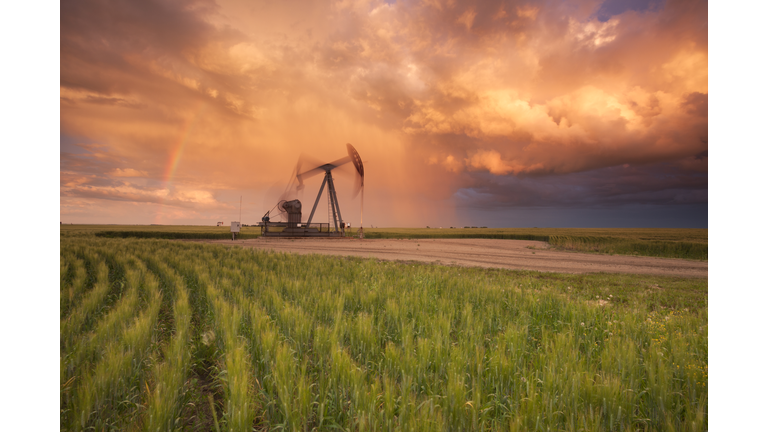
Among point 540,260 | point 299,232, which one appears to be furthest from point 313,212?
point 540,260

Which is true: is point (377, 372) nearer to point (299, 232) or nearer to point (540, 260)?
point (540, 260)

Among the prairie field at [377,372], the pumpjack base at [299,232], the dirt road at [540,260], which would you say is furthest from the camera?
the pumpjack base at [299,232]

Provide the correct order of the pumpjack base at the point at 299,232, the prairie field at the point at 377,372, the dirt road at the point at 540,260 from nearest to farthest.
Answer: the prairie field at the point at 377,372
the dirt road at the point at 540,260
the pumpjack base at the point at 299,232

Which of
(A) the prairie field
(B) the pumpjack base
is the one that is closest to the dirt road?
(A) the prairie field

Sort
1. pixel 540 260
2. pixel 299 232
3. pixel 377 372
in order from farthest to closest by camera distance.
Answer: pixel 299 232 < pixel 540 260 < pixel 377 372

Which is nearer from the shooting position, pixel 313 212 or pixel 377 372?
pixel 377 372

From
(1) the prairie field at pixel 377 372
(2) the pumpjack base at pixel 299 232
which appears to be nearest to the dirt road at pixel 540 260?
(1) the prairie field at pixel 377 372

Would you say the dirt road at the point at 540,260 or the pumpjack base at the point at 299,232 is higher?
the pumpjack base at the point at 299,232

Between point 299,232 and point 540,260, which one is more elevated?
point 299,232

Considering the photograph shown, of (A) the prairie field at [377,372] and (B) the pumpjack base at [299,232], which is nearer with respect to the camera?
(A) the prairie field at [377,372]

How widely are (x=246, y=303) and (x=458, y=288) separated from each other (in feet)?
19.1

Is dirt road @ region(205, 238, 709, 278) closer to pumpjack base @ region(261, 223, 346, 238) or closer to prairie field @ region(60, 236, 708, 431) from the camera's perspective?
prairie field @ region(60, 236, 708, 431)

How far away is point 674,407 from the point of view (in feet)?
10.6

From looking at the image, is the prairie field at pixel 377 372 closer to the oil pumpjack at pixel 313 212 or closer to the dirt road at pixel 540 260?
the dirt road at pixel 540 260
